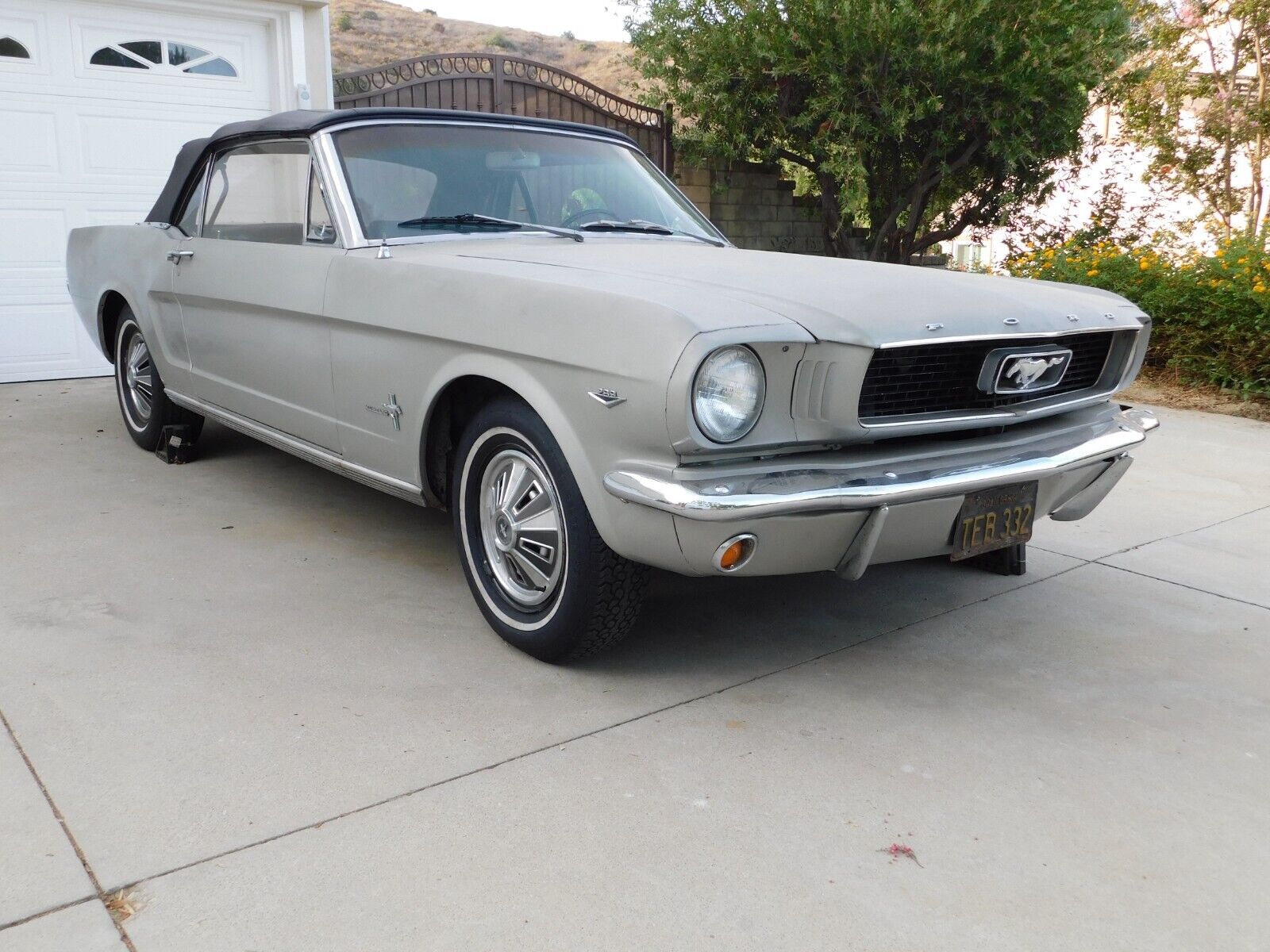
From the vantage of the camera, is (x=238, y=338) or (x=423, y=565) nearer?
(x=423, y=565)

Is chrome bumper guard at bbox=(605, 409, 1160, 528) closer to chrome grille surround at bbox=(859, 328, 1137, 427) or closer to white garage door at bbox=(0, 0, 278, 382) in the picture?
chrome grille surround at bbox=(859, 328, 1137, 427)

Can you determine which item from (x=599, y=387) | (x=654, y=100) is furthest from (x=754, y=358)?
(x=654, y=100)

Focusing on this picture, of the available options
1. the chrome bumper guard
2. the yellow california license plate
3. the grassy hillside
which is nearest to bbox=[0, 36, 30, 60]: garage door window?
the chrome bumper guard

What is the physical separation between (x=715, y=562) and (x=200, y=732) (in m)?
1.29

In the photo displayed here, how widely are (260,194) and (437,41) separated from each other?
5126 centimetres

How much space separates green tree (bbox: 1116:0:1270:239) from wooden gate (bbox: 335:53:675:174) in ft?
16.5

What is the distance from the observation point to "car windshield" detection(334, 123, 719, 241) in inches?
144

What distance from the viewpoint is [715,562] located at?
255 centimetres

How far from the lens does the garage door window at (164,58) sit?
7.54m

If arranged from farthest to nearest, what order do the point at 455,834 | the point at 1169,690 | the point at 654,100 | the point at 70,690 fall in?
the point at 654,100, the point at 1169,690, the point at 70,690, the point at 455,834

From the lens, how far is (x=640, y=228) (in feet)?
13.0

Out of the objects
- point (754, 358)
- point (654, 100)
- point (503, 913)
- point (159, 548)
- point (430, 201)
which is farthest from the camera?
point (654, 100)

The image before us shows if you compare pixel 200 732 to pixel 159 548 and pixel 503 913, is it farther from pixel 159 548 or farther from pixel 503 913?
pixel 159 548

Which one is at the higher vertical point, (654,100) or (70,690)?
(654,100)
